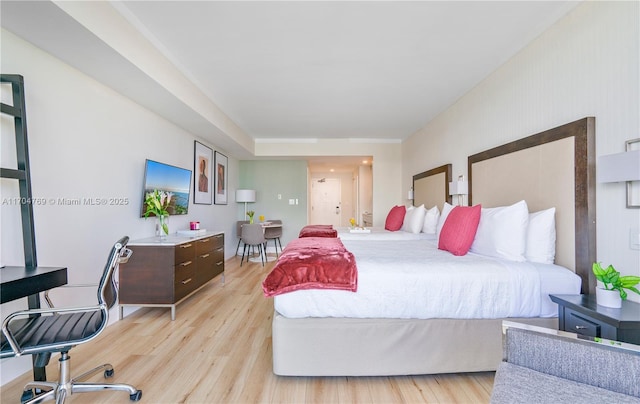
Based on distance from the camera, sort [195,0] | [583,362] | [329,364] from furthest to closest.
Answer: [195,0], [329,364], [583,362]

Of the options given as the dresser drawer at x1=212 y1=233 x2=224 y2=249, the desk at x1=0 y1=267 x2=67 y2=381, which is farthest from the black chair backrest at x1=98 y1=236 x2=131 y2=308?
the dresser drawer at x1=212 y1=233 x2=224 y2=249

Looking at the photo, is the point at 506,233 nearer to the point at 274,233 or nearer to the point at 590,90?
the point at 590,90

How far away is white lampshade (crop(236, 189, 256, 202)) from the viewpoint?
261 inches

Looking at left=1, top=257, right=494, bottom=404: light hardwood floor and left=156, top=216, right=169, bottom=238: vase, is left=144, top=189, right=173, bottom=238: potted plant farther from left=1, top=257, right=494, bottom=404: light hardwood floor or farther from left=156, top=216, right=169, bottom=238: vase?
left=1, top=257, right=494, bottom=404: light hardwood floor

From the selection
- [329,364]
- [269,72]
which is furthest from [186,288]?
[269,72]

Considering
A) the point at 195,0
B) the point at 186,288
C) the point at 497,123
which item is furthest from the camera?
the point at 186,288

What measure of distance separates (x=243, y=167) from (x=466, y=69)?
5355 mm

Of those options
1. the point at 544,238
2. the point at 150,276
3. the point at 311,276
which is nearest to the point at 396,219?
the point at 544,238

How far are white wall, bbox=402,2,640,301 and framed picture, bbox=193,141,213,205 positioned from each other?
408 cm

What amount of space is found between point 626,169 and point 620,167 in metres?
0.04

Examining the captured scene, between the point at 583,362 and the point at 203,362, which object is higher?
the point at 583,362

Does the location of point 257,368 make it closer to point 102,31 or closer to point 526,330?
point 526,330

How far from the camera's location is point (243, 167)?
280 inches

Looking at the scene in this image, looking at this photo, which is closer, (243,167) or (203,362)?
(203,362)
